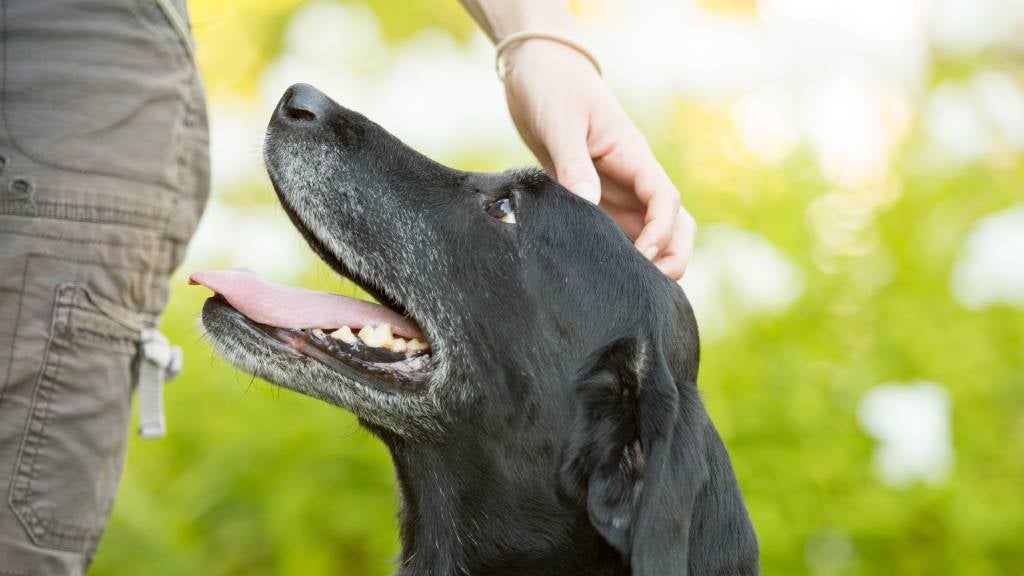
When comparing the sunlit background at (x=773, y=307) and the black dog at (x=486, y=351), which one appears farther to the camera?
the sunlit background at (x=773, y=307)

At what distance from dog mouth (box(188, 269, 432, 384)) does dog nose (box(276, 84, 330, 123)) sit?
1.45 ft

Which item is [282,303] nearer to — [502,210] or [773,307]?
[502,210]

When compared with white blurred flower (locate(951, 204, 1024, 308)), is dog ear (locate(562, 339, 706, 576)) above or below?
below

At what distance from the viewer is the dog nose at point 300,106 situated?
300 cm

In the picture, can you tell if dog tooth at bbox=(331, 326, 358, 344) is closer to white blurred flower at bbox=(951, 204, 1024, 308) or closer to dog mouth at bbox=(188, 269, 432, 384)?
dog mouth at bbox=(188, 269, 432, 384)

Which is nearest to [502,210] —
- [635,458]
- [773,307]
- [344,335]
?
[344,335]

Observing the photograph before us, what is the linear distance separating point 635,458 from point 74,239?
4.27 ft

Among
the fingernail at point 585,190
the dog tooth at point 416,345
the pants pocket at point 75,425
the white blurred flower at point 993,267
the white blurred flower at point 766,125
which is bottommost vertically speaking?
the pants pocket at point 75,425

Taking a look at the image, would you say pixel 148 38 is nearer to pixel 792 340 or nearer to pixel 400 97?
pixel 792 340

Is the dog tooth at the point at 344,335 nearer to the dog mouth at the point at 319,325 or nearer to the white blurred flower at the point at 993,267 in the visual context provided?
the dog mouth at the point at 319,325

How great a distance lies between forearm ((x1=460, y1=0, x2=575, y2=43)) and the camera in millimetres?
3062

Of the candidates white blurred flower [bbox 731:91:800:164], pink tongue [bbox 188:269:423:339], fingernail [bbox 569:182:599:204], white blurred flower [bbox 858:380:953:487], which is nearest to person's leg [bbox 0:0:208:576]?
pink tongue [bbox 188:269:423:339]

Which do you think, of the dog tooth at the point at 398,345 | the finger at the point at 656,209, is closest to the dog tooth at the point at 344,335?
the dog tooth at the point at 398,345

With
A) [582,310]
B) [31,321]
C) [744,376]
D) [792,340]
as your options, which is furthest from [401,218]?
[792,340]
